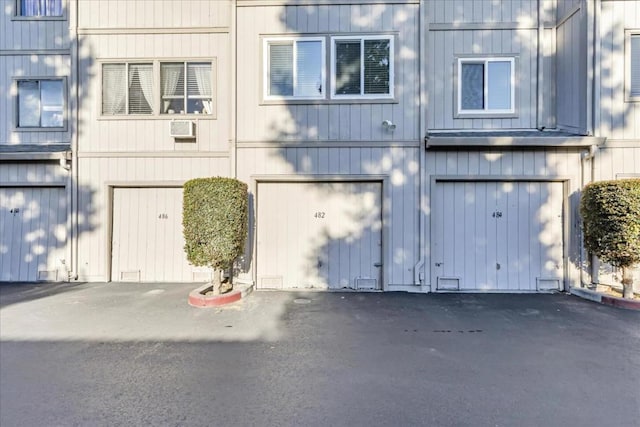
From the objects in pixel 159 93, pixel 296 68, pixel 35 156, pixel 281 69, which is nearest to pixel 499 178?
pixel 296 68

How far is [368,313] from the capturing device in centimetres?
540

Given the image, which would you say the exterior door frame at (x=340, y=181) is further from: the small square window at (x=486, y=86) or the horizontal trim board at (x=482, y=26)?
the horizontal trim board at (x=482, y=26)

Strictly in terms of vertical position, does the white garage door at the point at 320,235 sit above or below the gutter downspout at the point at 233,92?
below

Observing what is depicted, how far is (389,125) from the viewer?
671 centimetres

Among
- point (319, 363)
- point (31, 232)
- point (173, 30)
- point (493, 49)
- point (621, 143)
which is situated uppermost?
point (173, 30)

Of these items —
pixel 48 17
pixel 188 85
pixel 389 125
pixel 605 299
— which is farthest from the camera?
pixel 48 17

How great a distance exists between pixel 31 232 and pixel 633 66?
1268 centimetres

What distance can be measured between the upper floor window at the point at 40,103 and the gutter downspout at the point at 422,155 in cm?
791

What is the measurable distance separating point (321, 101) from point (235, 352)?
16.2ft

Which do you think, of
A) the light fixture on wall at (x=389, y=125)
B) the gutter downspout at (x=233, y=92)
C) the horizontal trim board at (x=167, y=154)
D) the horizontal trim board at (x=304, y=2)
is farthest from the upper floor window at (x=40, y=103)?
the light fixture on wall at (x=389, y=125)

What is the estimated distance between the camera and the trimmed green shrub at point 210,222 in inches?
224

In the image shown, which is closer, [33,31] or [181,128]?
[181,128]

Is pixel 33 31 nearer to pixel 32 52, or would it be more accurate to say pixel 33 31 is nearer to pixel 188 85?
pixel 32 52

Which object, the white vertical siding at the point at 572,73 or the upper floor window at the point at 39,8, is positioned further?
the upper floor window at the point at 39,8
